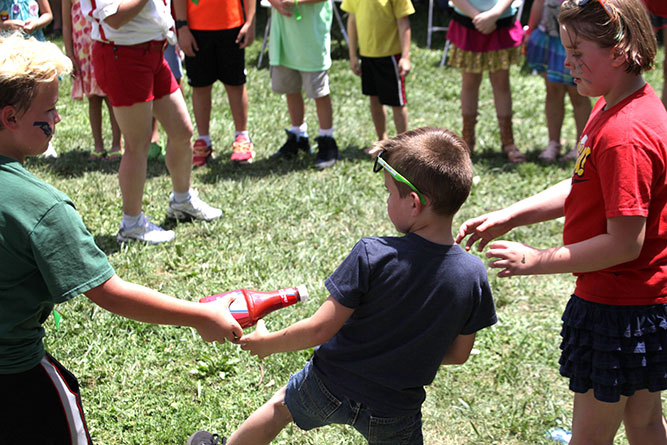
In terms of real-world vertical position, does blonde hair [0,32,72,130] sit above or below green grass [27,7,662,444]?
above

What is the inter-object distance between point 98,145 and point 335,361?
4.60 meters

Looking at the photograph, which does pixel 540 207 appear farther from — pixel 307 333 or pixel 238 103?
pixel 238 103

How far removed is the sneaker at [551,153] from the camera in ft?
19.8

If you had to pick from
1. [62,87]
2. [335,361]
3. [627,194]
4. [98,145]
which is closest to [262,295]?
[335,361]

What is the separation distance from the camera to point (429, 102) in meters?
7.79

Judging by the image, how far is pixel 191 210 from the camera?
4527 mm

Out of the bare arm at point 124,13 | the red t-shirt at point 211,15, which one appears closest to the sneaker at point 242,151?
the red t-shirt at point 211,15

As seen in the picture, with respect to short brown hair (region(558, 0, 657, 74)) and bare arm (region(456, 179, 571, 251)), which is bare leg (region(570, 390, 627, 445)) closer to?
bare arm (region(456, 179, 571, 251))

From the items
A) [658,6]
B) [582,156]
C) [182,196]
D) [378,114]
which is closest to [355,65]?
[378,114]

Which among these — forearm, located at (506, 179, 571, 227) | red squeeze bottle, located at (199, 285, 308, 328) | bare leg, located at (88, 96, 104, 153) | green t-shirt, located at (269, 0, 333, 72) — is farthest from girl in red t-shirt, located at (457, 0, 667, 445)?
bare leg, located at (88, 96, 104, 153)

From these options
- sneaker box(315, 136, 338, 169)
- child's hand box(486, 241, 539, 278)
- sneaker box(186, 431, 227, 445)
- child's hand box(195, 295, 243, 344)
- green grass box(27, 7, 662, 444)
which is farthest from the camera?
sneaker box(315, 136, 338, 169)

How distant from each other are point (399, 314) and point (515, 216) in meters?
0.66

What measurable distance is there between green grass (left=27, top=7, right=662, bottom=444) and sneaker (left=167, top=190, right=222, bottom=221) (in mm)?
92

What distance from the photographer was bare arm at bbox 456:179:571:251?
7.54ft
